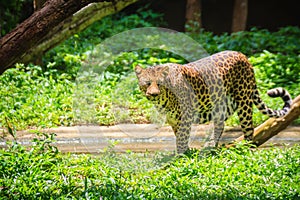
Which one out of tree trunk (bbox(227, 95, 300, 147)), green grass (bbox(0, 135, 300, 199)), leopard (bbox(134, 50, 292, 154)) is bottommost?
green grass (bbox(0, 135, 300, 199))

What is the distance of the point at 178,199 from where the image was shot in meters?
4.89

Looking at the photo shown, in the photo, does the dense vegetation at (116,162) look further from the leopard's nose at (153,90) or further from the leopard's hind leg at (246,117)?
the leopard's nose at (153,90)

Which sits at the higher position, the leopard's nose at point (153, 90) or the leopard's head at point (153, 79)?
the leopard's head at point (153, 79)

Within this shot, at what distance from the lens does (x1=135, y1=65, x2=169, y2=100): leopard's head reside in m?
5.89

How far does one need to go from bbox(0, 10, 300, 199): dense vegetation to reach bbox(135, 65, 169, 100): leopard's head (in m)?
0.68

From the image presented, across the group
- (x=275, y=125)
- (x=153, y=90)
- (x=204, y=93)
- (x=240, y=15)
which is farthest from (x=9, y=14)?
(x=275, y=125)

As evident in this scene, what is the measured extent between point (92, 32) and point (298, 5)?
14.7ft

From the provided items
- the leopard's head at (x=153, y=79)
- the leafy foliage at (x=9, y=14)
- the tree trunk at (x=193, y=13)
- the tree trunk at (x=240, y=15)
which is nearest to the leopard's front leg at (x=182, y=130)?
the leopard's head at (x=153, y=79)

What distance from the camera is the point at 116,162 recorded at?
236 inches

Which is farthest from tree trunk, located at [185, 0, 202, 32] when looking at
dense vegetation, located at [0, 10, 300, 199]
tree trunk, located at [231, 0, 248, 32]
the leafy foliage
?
the leafy foliage

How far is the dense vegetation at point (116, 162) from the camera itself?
16.8 feet

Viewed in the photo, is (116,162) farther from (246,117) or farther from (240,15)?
(240,15)

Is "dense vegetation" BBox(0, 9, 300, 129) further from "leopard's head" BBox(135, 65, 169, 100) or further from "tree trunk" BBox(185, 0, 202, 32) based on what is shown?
"leopard's head" BBox(135, 65, 169, 100)

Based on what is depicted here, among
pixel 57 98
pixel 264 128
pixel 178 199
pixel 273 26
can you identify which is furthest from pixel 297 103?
pixel 273 26
